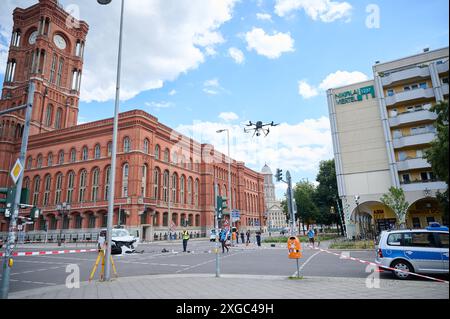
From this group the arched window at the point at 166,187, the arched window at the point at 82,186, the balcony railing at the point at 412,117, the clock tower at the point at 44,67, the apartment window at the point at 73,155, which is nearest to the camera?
the balcony railing at the point at 412,117

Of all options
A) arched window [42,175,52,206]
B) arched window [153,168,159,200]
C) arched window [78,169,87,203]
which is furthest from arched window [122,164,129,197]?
arched window [42,175,52,206]

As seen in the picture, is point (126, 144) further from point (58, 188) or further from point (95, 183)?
point (58, 188)

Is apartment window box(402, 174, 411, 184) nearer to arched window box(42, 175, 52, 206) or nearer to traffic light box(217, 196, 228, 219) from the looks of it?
traffic light box(217, 196, 228, 219)

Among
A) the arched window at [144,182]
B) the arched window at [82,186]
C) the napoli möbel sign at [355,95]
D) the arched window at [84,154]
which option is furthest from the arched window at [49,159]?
the napoli möbel sign at [355,95]

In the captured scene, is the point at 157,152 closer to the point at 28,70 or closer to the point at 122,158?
the point at 122,158

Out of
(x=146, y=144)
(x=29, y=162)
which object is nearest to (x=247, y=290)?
(x=146, y=144)

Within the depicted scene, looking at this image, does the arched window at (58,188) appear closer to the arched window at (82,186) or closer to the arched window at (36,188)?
the arched window at (36,188)

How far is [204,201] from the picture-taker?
6325 cm

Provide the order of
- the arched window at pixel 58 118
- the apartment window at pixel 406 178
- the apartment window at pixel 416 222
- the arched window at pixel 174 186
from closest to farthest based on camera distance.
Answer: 1. the apartment window at pixel 406 178
2. the apartment window at pixel 416 222
3. the arched window at pixel 174 186
4. the arched window at pixel 58 118

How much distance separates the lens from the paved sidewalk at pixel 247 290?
6961mm

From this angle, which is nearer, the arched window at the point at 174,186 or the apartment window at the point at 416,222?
the apartment window at the point at 416,222

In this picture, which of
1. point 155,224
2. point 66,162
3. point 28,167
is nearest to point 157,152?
point 155,224

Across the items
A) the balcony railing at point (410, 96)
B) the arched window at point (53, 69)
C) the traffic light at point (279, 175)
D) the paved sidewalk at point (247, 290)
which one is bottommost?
the paved sidewalk at point (247, 290)
